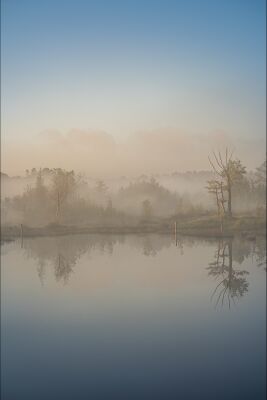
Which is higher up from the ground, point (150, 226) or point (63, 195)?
point (63, 195)

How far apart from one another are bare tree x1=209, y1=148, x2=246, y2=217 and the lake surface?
2.27 m

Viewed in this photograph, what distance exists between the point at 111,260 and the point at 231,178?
5.74 metres

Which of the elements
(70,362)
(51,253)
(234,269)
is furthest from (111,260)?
(70,362)

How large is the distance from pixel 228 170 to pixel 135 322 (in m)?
8.57

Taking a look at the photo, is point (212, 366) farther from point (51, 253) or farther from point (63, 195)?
point (63, 195)

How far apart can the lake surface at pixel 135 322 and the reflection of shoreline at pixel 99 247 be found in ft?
0.23

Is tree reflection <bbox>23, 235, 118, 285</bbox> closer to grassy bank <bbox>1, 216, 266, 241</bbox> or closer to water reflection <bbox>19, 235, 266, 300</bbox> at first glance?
water reflection <bbox>19, 235, 266, 300</bbox>

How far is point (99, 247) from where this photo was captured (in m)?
14.2

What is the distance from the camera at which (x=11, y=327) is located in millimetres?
7691

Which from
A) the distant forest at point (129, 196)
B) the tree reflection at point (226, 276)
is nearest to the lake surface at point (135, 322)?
the tree reflection at point (226, 276)

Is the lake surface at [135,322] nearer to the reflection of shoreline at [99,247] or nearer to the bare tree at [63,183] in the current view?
the reflection of shoreline at [99,247]

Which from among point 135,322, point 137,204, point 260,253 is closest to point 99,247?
point 137,204

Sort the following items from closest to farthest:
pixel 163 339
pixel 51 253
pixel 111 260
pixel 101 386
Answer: pixel 101 386 < pixel 163 339 < pixel 111 260 < pixel 51 253

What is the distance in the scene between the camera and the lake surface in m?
5.69
